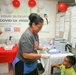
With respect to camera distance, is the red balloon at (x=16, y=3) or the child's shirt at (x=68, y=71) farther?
the red balloon at (x=16, y=3)

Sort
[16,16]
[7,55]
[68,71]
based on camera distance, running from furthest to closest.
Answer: [16,16]
[7,55]
[68,71]

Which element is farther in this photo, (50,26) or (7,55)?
(50,26)

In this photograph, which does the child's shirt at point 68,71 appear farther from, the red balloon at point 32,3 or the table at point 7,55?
the red balloon at point 32,3

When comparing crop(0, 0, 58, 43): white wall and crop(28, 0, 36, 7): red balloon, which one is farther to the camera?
crop(0, 0, 58, 43): white wall

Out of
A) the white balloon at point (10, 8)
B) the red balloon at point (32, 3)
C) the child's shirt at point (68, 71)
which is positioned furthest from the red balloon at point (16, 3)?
the child's shirt at point (68, 71)

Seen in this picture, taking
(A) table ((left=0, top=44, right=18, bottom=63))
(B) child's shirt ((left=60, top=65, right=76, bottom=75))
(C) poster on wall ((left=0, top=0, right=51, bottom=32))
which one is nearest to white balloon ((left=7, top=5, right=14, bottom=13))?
(C) poster on wall ((left=0, top=0, right=51, bottom=32))

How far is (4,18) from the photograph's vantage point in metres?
3.67

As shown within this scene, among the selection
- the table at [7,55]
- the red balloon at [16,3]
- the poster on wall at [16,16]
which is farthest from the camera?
the poster on wall at [16,16]

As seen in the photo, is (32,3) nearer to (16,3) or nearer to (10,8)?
(16,3)

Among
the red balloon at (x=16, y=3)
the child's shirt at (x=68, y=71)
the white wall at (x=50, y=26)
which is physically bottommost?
the child's shirt at (x=68, y=71)

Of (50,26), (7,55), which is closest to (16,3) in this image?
(50,26)

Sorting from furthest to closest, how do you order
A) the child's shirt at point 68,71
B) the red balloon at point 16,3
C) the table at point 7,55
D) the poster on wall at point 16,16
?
1. the poster on wall at point 16,16
2. the red balloon at point 16,3
3. the table at point 7,55
4. the child's shirt at point 68,71

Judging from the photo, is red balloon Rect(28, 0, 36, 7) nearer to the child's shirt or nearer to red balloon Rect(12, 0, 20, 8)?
red balloon Rect(12, 0, 20, 8)

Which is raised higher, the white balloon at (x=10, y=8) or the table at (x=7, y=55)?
the white balloon at (x=10, y=8)
